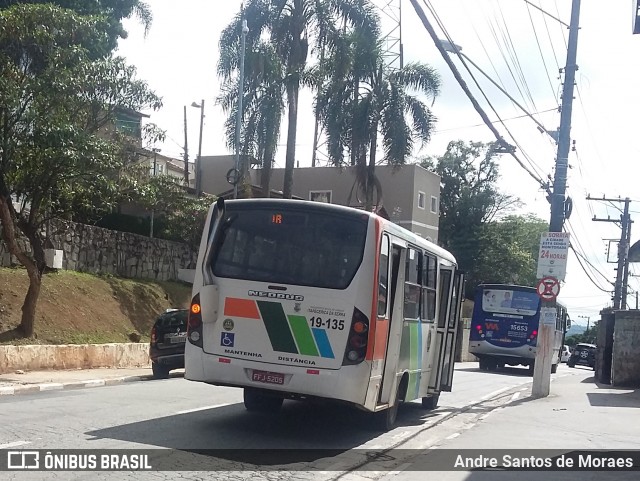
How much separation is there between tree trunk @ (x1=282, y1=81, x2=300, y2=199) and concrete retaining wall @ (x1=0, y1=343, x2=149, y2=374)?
9124mm

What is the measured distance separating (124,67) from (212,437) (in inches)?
460

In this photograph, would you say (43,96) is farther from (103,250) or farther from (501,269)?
(501,269)

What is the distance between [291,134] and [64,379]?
15.1 metres

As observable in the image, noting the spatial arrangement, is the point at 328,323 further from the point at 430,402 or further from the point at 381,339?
the point at 430,402

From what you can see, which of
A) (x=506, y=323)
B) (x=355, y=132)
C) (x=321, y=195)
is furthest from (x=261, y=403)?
(x=321, y=195)

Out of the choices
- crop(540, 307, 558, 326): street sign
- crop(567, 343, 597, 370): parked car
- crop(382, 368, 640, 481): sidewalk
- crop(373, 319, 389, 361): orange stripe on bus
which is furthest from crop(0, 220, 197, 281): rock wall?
crop(567, 343, 597, 370): parked car

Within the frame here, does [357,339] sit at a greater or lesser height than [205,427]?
greater

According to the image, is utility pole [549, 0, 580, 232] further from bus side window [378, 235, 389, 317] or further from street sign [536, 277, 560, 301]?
bus side window [378, 235, 389, 317]

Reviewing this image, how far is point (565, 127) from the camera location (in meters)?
19.4

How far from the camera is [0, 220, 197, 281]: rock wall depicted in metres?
26.3

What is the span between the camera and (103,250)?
1115 inches

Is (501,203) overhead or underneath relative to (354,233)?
overhead

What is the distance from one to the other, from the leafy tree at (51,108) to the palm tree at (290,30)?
1107 cm

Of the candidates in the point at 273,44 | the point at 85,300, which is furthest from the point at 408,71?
the point at 85,300
